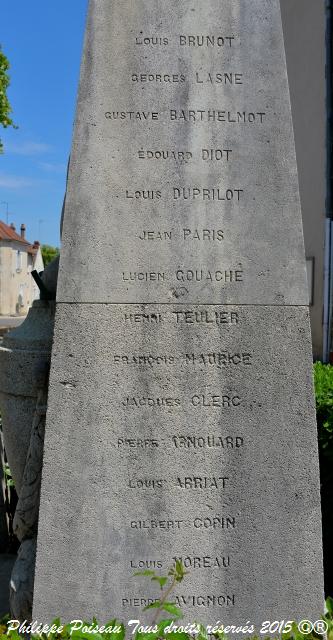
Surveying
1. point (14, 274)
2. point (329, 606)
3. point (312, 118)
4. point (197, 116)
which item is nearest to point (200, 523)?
point (329, 606)

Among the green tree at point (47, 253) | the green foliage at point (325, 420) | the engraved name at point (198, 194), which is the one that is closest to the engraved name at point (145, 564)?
the engraved name at point (198, 194)

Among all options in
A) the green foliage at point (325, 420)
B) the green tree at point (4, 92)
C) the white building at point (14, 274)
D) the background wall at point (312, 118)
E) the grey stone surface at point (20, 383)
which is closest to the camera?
the grey stone surface at point (20, 383)

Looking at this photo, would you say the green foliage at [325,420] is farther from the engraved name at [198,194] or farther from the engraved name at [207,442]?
the engraved name at [198,194]

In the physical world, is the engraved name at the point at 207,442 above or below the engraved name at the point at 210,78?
below

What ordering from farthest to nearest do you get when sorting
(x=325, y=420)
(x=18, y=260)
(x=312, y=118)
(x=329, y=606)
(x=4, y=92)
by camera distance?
(x=18, y=260)
(x=4, y=92)
(x=312, y=118)
(x=325, y=420)
(x=329, y=606)

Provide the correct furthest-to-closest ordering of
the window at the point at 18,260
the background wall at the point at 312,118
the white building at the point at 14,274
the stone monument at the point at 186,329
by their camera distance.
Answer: the window at the point at 18,260, the white building at the point at 14,274, the background wall at the point at 312,118, the stone monument at the point at 186,329

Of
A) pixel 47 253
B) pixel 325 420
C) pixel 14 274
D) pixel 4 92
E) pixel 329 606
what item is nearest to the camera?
pixel 329 606

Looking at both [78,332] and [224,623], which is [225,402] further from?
[224,623]

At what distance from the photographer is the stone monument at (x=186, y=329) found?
298cm

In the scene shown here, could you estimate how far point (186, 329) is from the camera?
302cm

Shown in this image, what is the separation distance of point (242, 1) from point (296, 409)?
197 centimetres

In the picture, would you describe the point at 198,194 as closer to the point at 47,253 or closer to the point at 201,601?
the point at 201,601

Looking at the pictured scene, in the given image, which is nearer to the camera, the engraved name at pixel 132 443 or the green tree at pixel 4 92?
the engraved name at pixel 132 443

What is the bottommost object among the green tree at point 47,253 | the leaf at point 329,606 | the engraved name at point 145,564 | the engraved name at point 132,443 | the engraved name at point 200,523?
the leaf at point 329,606
